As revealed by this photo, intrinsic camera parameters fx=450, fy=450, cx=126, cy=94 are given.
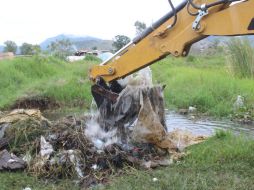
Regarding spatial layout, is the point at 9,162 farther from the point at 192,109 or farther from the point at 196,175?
the point at 192,109

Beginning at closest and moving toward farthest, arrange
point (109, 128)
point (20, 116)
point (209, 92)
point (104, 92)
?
point (104, 92)
point (109, 128)
point (20, 116)
point (209, 92)

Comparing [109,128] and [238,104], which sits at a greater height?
[238,104]

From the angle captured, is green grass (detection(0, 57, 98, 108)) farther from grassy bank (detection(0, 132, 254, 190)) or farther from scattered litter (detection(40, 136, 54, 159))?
grassy bank (detection(0, 132, 254, 190))

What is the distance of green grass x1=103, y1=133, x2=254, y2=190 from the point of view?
4801mm

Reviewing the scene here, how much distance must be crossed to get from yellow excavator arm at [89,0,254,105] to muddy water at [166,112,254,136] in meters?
2.43

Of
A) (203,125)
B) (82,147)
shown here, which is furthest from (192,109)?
(82,147)

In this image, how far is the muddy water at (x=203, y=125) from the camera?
7.67 meters

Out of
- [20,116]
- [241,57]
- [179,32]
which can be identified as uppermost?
[241,57]

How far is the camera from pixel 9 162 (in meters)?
5.65

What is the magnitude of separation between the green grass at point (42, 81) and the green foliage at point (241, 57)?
408 centimetres

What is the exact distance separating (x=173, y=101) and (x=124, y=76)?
4891 mm

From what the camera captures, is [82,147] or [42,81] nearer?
[82,147]

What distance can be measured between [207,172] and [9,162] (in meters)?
2.45

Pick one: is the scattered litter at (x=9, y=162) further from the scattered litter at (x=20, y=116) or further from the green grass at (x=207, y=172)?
the green grass at (x=207, y=172)
